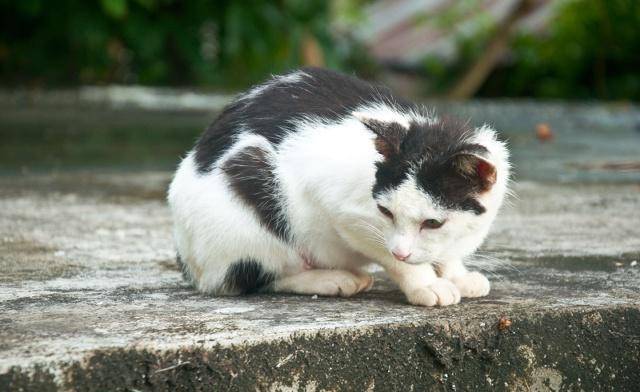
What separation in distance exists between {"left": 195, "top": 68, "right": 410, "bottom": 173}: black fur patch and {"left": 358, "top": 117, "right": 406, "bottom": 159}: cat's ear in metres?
0.25

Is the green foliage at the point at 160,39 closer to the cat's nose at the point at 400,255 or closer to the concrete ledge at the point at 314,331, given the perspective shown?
the concrete ledge at the point at 314,331

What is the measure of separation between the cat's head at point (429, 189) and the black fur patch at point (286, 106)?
279 mm

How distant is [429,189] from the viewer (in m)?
2.44

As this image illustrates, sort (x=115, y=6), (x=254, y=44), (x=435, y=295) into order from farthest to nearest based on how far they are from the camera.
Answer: (x=254, y=44) < (x=115, y=6) < (x=435, y=295)

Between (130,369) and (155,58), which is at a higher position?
(155,58)

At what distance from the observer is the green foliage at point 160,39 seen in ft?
31.3

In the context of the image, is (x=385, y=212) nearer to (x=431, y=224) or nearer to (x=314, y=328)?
(x=431, y=224)

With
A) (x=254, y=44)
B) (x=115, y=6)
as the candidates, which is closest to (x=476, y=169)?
(x=115, y=6)

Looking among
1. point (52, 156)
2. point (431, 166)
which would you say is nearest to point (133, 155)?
point (52, 156)

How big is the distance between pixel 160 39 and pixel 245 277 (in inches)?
296

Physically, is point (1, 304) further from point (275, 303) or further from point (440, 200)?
point (440, 200)

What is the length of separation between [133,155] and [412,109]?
3.81 m

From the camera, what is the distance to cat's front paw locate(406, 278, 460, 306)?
2.53 meters

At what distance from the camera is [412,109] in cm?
286
